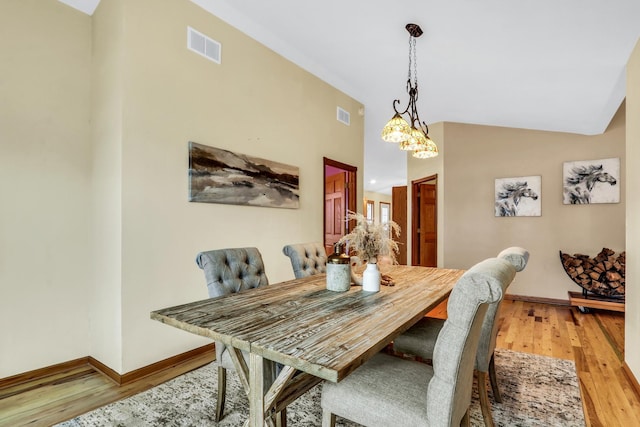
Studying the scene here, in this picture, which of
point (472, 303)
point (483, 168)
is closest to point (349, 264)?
point (472, 303)

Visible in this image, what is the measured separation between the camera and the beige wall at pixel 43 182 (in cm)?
236

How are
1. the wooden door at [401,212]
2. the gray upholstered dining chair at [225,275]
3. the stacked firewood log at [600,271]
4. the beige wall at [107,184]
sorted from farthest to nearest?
the wooden door at [401,212], the stacked firewood log at [600,271], the beige wall at [107,184], the gray upholstered dining chair at [225,275]

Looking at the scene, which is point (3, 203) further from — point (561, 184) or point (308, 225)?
point (561, 184)

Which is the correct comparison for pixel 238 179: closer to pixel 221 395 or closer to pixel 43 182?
pixel 43 182

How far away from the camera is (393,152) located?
7.22 meters

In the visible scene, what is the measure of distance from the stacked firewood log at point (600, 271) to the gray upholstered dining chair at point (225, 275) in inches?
168

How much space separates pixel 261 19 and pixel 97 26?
1.38 m

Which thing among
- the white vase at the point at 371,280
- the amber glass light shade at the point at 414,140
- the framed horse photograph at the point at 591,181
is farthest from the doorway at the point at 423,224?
the white vase at the point at 371,280

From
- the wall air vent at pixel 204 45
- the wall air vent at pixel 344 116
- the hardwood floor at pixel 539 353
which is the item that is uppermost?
the wall air vent at pixel 204 45

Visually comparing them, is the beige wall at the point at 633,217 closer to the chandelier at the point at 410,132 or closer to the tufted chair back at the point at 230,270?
the chandelier at the point at 410,132

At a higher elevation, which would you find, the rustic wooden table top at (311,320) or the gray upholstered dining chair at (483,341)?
the rustic wooden table top at (311,320)

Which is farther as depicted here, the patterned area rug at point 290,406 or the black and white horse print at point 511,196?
the black and white horse print at point 511,196

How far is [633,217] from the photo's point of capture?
95.3 inches

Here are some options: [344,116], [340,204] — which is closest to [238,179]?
[340,204]
